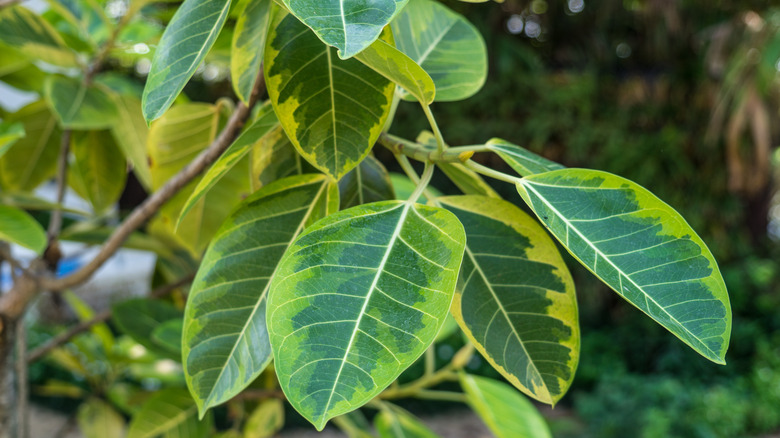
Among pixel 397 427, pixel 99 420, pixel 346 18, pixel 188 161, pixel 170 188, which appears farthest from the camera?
pixel 99 420

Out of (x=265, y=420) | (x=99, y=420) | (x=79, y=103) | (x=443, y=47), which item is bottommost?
(x=99, y=420)

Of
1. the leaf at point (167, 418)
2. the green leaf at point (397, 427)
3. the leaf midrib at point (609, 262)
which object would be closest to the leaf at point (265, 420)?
the leaf at point (167, 418)

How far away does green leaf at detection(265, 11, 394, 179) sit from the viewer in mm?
328

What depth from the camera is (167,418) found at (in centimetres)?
75

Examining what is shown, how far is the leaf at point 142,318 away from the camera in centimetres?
75

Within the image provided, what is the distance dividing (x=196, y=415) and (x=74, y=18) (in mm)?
566

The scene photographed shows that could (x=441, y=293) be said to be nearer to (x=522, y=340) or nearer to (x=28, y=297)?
(x=522, y=340)

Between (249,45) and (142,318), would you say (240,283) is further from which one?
(142,318)

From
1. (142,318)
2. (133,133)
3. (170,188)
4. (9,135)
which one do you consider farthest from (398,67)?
(142,318)

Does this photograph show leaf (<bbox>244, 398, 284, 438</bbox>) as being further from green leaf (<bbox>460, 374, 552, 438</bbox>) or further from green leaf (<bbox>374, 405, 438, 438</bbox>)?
green leaf (<bbox>460, 374, 552, 438</bbox>)

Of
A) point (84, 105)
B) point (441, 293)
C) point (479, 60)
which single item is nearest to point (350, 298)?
point (441, 293)

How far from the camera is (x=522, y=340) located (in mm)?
360

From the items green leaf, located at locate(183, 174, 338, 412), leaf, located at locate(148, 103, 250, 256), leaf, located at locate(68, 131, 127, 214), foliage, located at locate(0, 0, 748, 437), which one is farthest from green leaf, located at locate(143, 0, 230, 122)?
leaf, located at locate(68, 131, 127, 214)

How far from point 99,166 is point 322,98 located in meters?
0.55
